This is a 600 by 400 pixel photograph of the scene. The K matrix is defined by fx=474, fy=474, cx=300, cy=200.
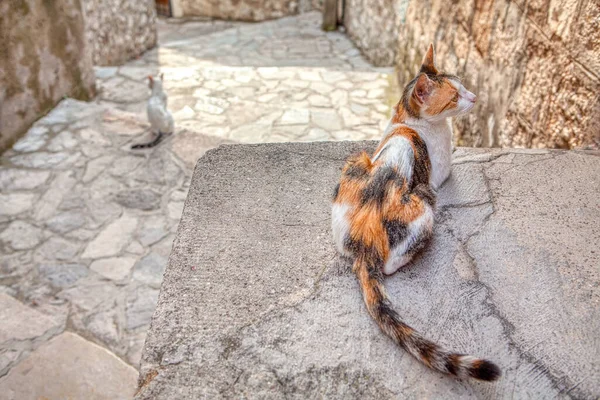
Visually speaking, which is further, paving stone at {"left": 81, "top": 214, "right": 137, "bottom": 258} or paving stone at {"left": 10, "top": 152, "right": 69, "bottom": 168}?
paving stone at {"left": 10, "top": 152, "right": 69, "bottom": 168}

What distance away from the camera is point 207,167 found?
7.36 ft

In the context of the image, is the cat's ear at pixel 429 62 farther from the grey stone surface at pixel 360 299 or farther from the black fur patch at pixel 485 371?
the black fur patch at pixel 485 371

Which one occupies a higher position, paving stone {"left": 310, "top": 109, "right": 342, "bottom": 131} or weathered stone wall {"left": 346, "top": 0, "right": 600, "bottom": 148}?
weathered stone wall {"left": 346, "top": 0, "right": 600, "bottom": 148}

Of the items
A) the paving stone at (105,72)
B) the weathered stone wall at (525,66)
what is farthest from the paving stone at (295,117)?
the paving stone at (105,72)

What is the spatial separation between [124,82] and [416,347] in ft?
20.1

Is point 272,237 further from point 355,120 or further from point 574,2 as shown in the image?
point 355,120

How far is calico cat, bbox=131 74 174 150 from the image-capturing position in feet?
15.6

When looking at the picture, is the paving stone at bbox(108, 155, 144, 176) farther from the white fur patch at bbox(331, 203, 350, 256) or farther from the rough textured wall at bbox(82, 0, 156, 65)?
the white fur patch at bbox(331, 203, 350, 256)

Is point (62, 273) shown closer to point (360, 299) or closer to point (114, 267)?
point (114, 267)

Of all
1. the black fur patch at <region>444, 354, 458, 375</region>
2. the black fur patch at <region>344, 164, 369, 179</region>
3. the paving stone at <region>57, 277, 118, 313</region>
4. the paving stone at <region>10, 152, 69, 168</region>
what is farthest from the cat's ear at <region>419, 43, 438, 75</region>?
the paving stone at <region>10, 152, 69, 168</region>

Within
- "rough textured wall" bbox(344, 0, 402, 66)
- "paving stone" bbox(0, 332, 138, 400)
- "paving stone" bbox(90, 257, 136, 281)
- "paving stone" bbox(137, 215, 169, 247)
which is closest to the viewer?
"paving stone" bbox(0, 332, 138, 400)

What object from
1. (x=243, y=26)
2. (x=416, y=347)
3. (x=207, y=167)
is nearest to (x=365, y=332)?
(x=416, y=347)

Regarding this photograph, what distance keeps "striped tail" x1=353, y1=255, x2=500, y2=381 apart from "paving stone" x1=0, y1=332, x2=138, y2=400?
179cm

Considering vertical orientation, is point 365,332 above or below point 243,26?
above
